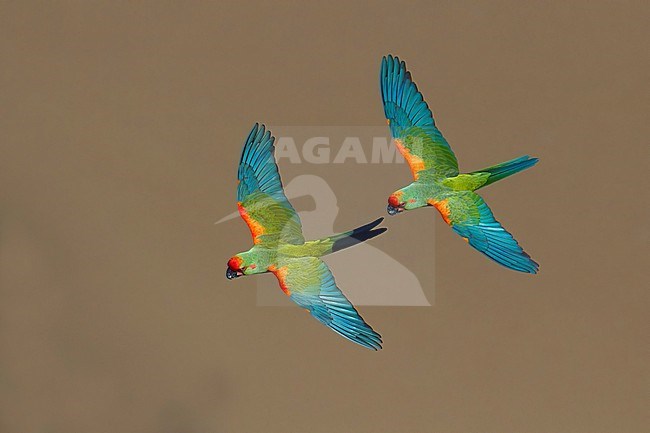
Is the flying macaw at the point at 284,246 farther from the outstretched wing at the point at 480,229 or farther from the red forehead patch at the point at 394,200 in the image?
the outstretched wing at the point at 480,229

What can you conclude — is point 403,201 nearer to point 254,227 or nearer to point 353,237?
point 353,237

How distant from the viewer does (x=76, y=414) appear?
9.99 ft

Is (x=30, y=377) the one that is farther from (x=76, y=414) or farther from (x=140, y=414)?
(x=140, y=414)

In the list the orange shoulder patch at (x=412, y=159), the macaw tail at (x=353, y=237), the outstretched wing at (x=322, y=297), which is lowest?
the outstretched wing at (x=322, y=297)

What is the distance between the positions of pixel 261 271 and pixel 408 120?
0.47 m

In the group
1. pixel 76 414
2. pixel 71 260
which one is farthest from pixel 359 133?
pixel 76 414

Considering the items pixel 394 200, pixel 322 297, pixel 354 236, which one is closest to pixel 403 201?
pixel 394 200

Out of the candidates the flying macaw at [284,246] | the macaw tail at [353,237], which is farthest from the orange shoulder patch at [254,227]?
the macaw tail at [353,237]

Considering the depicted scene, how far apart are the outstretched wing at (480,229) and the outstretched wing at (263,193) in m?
0.33

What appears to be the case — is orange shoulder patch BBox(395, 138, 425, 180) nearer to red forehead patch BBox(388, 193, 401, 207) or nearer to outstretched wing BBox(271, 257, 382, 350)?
red forehead patch BBox(388, 193, 401, 207)

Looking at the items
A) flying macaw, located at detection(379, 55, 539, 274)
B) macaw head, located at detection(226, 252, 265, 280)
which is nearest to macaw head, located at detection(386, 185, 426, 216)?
flying macaw, located at detection(379, 55, 539, 274)

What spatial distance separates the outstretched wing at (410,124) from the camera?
217cm

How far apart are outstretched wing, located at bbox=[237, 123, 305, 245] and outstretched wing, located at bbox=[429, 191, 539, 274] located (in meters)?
0.33

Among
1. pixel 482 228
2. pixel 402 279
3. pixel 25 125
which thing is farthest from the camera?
pixel 25 125
